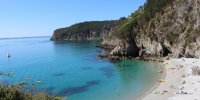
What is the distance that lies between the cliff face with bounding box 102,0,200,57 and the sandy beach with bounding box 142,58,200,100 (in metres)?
10.8

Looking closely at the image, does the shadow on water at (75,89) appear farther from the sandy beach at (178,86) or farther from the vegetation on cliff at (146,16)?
the vegetation on cliff at (146,16)

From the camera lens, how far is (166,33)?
262 ft

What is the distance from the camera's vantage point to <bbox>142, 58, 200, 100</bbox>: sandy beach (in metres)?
36.5

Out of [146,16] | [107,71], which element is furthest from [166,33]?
[107,71]

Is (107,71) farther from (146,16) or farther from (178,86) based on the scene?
(146,16)

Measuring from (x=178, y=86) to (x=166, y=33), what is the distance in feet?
127

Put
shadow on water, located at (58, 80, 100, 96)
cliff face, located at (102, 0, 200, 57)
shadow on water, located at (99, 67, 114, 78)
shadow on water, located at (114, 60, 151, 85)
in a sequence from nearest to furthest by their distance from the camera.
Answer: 1. shadow on water, located at (58, 80, 100, 96)
2. shadow on water, located at (114, 60, 151, 85)
3. shadow on water, located at (99, 67, 114, 78)
4. cliff face, located at (102, 0, 200, 57)

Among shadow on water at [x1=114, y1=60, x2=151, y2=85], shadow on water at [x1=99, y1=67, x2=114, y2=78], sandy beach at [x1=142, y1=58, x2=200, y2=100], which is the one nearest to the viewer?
sandy beach at [x1=142, y1=58, x2=200, y2=100]

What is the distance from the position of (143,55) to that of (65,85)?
130 feet

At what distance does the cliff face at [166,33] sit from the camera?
229 feet

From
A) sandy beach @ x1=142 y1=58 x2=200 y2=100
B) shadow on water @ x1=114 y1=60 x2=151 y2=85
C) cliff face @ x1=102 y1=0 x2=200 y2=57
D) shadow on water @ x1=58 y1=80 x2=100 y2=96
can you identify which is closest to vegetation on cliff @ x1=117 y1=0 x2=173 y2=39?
cliff face @ x1=102 y1=0 x2=200 y2=57

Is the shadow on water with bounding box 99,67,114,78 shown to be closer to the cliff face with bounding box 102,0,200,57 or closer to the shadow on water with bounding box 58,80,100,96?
the shadow on water with bounding box 58,80,100,96

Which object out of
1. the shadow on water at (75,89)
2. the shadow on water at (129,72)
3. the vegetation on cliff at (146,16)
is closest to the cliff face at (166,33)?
the vegetation on cliff at (146,16)

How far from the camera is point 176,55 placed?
7175 cm
